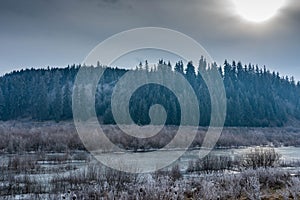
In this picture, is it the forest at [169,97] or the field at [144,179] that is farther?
the forest at [169,97]

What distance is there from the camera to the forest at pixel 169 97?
262ft

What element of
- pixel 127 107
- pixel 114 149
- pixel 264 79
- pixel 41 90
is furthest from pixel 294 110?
pixel 114 149

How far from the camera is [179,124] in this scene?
72.9 m

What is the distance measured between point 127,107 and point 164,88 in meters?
12.2

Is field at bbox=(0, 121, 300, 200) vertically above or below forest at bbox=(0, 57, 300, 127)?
below

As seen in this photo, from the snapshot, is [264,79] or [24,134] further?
[264,79]

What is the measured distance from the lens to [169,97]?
82.6 meters

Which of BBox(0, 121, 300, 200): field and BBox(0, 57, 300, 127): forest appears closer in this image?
BBox(0, 121, 300, 200): field

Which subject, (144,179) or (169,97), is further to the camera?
(169,97)

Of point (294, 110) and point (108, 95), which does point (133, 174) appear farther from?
point (294, 110)

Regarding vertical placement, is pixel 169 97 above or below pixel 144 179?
above

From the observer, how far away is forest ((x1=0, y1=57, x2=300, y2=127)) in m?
79.9

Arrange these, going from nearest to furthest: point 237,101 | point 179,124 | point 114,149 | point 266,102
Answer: point 114,149 < point 179,124 < point 237,101 < point 266,102

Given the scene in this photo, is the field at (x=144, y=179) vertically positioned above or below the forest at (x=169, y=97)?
below
